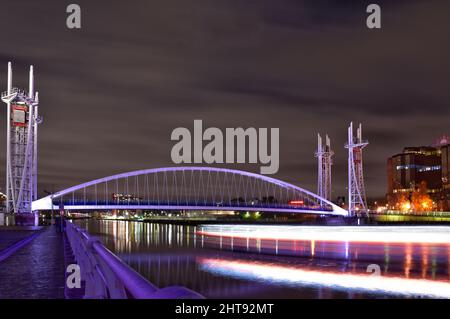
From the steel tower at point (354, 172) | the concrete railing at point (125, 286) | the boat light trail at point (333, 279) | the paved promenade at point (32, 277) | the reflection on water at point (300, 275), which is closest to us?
the concrete railing at point (125, 286)

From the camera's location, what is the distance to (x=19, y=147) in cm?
8444

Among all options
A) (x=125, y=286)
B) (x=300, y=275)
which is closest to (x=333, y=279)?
(x=300, y=275)

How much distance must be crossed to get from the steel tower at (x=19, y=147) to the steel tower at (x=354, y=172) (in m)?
82.5

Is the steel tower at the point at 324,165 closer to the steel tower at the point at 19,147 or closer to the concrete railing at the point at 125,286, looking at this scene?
the steel tower at the point at 19,147

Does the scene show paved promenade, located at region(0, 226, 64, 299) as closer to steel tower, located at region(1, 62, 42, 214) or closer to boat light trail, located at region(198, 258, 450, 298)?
boat light trail, located at region(198, 258, 450, 298)

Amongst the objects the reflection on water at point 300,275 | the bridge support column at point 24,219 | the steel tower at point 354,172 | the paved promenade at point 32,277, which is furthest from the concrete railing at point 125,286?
the steel tower at point 354,172

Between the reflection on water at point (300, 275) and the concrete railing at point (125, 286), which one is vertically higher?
the concrete railing at point (125, 286)

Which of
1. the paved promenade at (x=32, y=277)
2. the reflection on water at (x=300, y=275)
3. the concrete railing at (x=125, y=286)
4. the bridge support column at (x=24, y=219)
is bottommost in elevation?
the bridge support column at (x=24, y=219)

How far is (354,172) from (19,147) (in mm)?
85683

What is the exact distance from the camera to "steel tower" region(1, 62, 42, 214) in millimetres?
82562

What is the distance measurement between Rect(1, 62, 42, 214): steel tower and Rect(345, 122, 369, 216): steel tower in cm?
8253

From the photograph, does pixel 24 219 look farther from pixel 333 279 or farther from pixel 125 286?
pixel 125 286

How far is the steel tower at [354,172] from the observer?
141 meters
